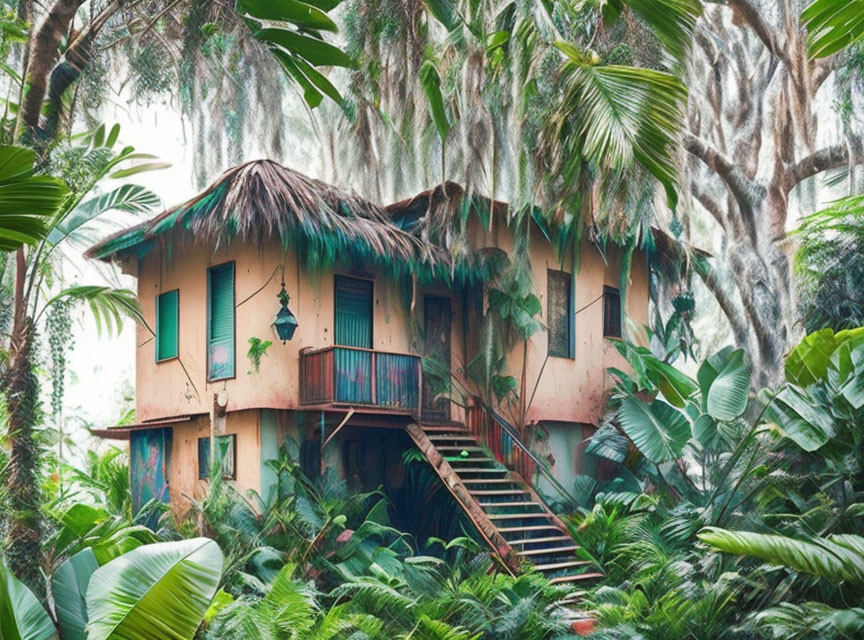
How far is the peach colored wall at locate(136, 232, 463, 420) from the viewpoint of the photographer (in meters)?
14.8

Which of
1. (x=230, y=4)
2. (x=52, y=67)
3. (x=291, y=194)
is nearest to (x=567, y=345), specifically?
(x=291, y=194)

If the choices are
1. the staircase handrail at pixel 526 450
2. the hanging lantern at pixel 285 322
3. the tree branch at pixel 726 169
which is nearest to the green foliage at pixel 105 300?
the hanging lantern at pixel 285 322

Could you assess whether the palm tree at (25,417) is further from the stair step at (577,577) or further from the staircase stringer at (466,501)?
the stair step at (577,577)

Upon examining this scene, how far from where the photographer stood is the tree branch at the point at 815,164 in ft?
60.1

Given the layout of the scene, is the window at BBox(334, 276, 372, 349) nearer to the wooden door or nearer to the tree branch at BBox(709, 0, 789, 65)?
the wooden door

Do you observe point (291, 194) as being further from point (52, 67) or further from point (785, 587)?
point (785, 587)

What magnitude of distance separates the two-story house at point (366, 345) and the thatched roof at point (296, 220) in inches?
1.3

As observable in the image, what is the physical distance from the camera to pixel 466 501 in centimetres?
1394

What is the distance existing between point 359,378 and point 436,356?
2438 millimetres

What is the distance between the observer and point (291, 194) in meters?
14.0

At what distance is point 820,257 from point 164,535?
9219 millimetres

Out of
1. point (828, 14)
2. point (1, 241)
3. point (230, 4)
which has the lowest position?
point (1, 241)

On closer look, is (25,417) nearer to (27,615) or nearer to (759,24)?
(27,615)

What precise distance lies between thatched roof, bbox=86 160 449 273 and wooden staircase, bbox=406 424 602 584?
8.45 feet
